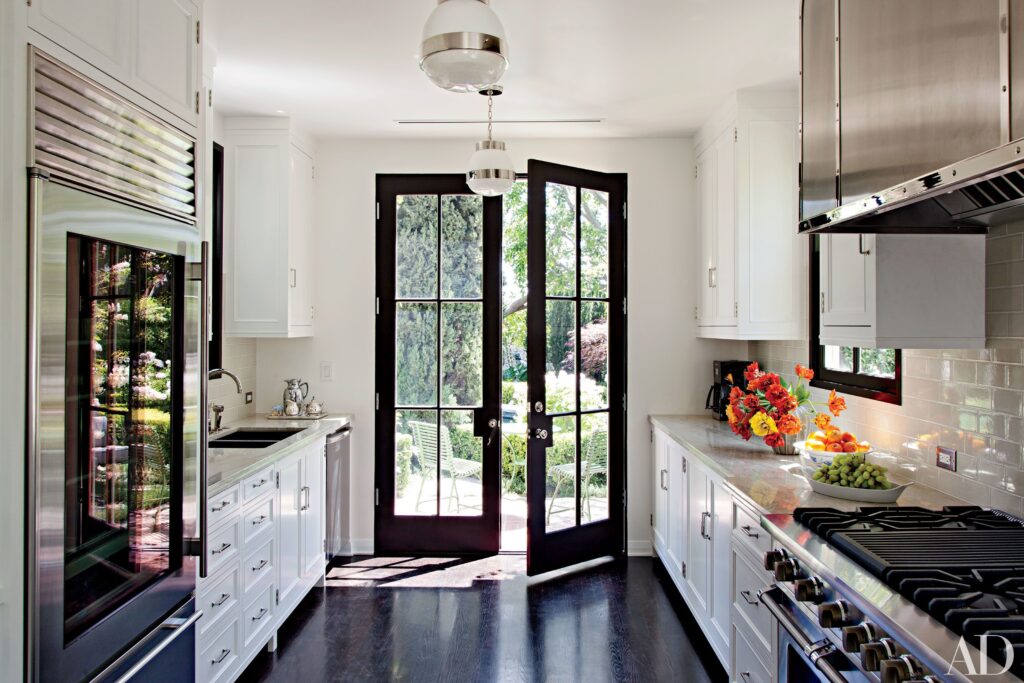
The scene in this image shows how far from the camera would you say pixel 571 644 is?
2.96m

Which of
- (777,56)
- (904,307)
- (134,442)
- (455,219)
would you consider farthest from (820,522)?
(455,219)

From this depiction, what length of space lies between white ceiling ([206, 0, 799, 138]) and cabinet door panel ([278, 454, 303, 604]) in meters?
1.80

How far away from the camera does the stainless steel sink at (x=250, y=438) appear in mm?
3133

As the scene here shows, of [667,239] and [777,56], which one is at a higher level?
[777,56]

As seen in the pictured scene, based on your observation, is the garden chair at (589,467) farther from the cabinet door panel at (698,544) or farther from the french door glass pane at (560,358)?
the cabinet door panel at (698,544)

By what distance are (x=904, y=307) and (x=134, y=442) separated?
84.1 inches

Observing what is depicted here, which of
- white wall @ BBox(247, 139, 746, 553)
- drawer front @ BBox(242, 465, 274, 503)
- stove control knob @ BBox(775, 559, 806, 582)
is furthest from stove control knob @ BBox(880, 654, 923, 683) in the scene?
white wall @ BBox(247, 139, 746, 553)

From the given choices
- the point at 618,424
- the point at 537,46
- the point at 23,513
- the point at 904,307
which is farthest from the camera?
the point at 618,424

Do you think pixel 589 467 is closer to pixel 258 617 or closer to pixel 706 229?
pixel 706 229

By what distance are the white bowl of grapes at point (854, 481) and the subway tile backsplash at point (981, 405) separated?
22 cm

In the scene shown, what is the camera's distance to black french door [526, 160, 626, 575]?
3625 millimetres

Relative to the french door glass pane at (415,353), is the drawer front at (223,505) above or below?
below

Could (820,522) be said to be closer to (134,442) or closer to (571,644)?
(571,644)

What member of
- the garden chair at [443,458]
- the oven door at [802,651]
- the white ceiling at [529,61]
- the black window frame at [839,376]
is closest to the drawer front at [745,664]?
the oven door at [802,651]
